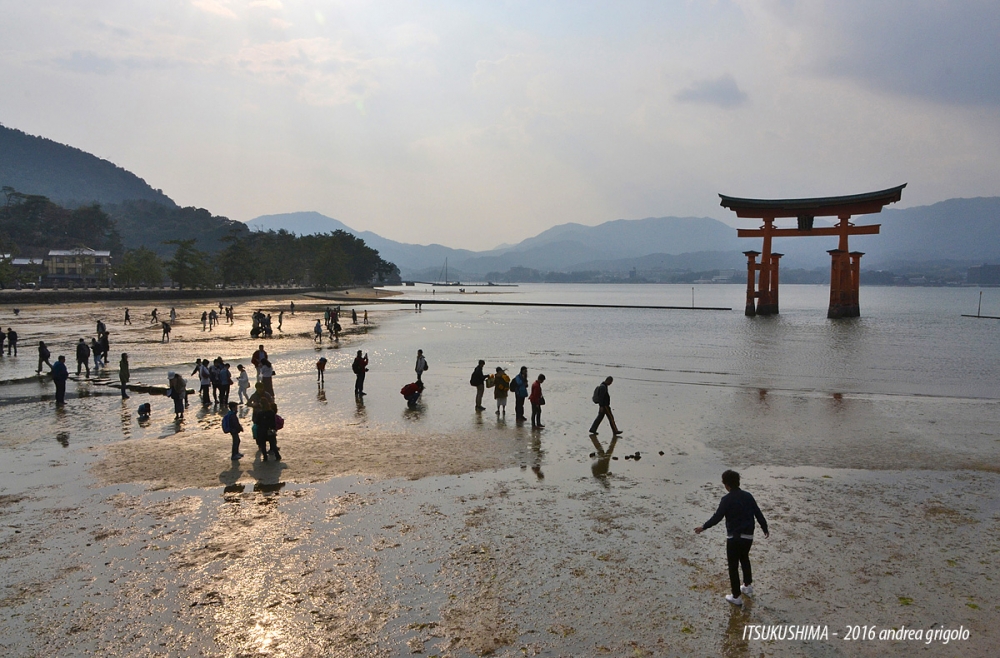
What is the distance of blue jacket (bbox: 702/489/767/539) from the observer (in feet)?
21.9

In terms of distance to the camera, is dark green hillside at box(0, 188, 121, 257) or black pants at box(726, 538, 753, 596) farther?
dark green hillside at box(0, 188, 121, 257)

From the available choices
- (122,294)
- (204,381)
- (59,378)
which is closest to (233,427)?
(204,381)

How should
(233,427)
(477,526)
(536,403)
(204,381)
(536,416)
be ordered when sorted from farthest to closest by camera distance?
(204,381) < (536,416) < (536,403) < (233,427) < (477,526)

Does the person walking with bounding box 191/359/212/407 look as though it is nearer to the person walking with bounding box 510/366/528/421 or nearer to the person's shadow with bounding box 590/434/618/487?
the person walking with bounding box 510/366/528/421

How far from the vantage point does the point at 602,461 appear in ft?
40.5

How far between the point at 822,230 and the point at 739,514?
2748 inches

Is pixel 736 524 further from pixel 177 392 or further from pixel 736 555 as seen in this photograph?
pixel 177 392

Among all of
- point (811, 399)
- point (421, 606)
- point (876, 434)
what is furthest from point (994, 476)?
point (421, 606)

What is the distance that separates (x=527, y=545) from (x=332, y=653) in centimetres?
318

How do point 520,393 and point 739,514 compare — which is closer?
point 739,514

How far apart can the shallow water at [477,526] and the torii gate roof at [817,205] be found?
4729 cm

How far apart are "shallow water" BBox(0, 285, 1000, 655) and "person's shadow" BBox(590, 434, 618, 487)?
0.08 m

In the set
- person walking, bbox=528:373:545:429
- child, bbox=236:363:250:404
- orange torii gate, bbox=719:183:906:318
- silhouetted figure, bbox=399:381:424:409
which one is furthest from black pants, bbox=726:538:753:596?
orange torii gate, bbox=719:183:906:318

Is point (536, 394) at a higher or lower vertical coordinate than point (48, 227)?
lower
